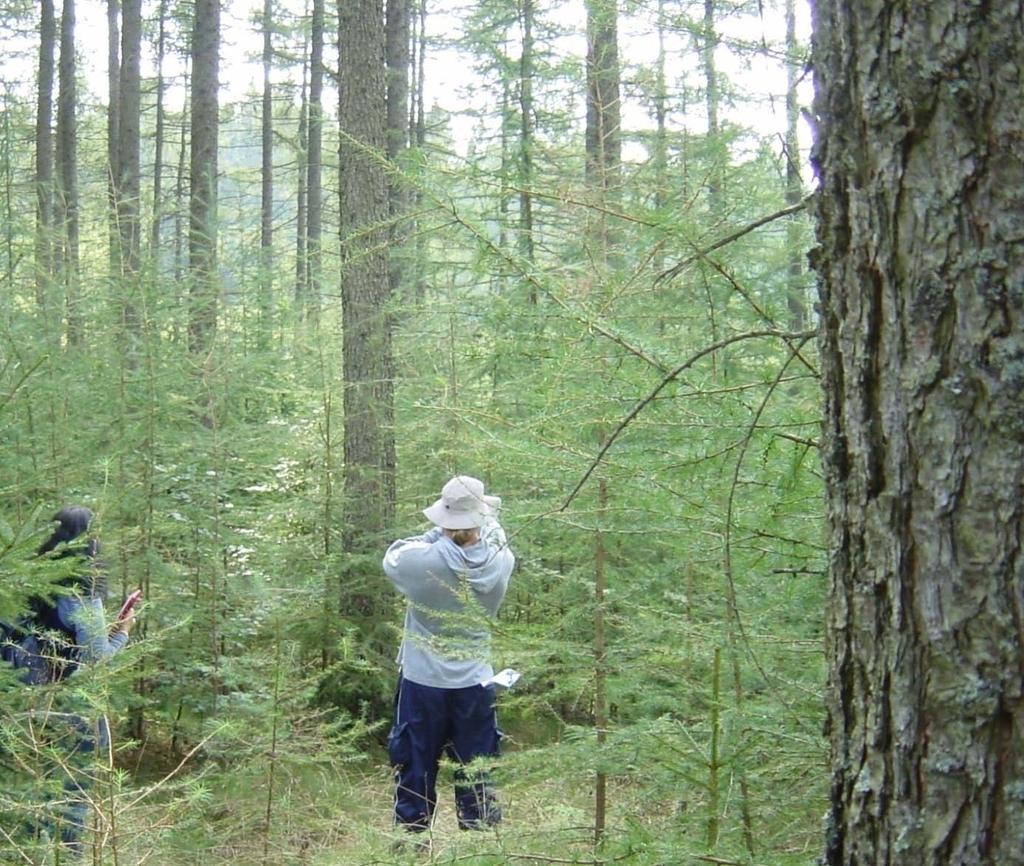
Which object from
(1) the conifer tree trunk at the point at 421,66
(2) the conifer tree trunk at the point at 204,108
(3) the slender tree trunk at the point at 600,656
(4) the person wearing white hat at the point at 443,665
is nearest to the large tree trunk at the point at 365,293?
(4) the person wearing white hat at the point at 443,665

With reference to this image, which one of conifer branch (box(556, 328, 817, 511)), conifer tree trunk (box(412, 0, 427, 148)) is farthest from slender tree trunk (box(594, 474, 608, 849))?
conifer tree trunk (box(412, 0, 427, 148))

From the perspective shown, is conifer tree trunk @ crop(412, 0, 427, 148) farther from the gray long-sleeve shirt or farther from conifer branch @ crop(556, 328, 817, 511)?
conifer branch @ crop(556, 328, 817, 511)

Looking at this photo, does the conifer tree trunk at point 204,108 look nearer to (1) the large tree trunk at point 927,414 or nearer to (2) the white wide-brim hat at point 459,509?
(2) the white wide-brim hat at point 459,509

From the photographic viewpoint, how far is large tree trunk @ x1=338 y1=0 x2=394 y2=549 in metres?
8.84

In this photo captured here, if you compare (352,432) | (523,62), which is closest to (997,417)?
(352,432)

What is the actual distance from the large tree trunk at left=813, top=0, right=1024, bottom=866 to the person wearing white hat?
3763 mm

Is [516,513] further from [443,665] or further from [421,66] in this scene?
[421,66]

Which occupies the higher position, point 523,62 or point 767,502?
point 523,62

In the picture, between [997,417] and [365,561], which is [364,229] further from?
[365,561]

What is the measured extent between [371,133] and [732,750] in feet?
23.6

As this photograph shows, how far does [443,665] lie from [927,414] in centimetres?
443

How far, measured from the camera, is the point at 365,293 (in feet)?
29.7

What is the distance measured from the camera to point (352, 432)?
8891 mm

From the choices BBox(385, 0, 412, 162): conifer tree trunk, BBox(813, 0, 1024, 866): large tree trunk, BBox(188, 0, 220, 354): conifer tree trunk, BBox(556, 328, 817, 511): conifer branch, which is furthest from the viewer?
BBox(385, 0, 412, 162): conifer tree trunk
